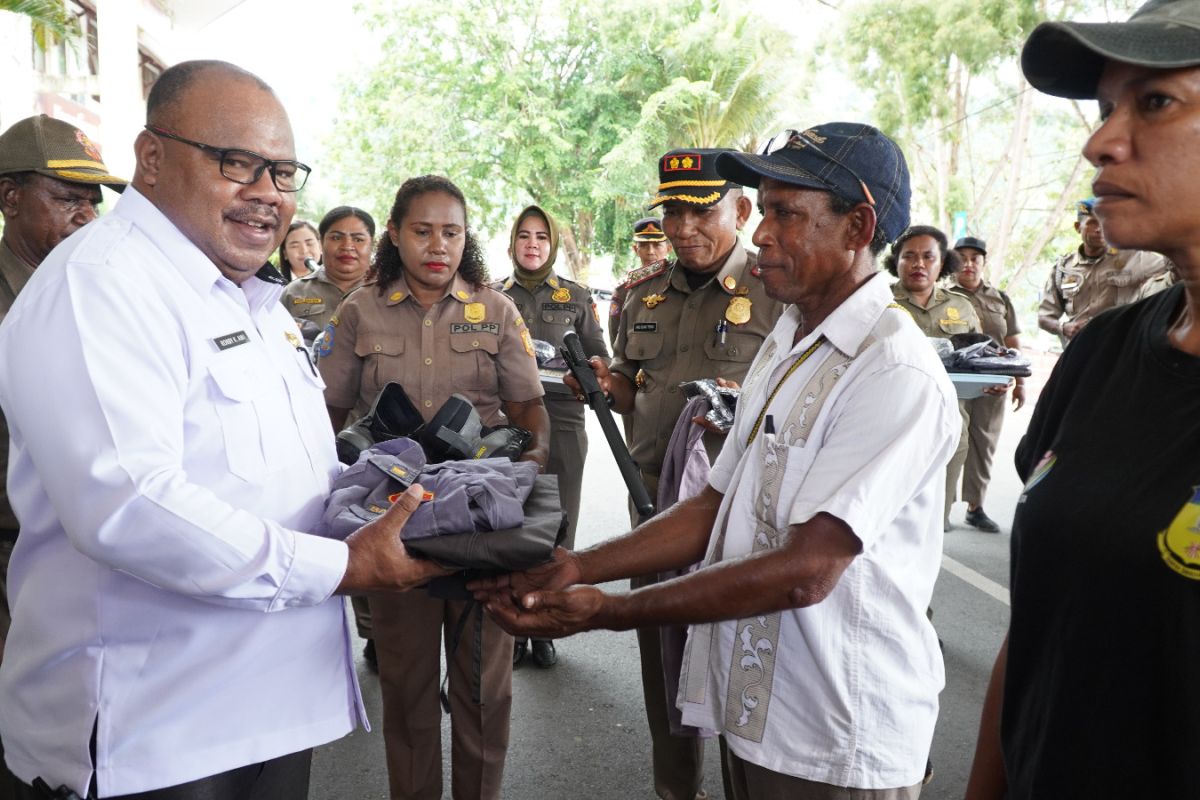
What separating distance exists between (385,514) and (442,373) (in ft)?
5.20

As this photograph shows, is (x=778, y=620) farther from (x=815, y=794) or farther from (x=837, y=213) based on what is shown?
(x=837, y=213)

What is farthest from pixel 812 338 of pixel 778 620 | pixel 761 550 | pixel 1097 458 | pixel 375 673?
pixel 375 673

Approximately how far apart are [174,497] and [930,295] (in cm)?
575

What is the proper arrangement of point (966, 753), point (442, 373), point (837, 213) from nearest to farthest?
point (837, 213)
point (442, 373)
point (966, 753)

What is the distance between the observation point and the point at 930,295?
620cm

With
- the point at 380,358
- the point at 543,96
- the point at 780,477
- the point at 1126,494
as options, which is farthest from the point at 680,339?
the point at 543,96

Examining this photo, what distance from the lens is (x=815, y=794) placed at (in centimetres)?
174

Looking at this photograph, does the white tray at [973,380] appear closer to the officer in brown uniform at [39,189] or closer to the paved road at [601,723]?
the paved road at [601,723]

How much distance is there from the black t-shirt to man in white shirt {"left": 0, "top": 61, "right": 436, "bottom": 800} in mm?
1193

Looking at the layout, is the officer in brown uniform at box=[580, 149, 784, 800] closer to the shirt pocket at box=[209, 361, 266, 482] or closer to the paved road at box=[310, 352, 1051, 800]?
the paved road at box=[310, 352, 1051, 800]

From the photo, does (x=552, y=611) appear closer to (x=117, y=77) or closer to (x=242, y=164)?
(x=242, y=164)

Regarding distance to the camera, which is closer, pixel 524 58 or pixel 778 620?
pixel 778 620

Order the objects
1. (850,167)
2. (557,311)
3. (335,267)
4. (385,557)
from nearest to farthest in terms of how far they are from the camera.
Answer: (385,557) < (850,167) < (557,311) < (335,267)

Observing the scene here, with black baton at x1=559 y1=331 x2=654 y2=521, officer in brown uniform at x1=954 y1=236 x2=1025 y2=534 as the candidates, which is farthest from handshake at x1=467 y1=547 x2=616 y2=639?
officer in brown uniform at x1=954 y1=236 x2=1025 y2=534
